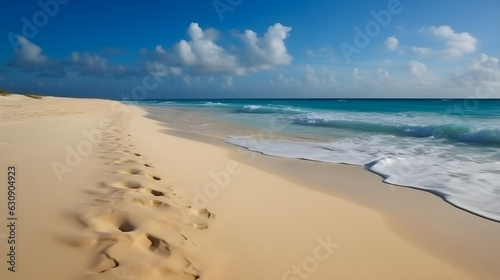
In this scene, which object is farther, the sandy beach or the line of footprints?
the sandy beach

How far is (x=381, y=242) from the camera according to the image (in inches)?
115

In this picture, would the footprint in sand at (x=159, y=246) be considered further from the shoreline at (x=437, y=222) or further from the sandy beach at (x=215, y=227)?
the shoreline at (x=437, y=222)

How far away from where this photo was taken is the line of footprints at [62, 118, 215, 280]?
1.98 m

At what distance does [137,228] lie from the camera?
247 centimetres

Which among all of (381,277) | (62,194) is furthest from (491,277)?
(62,194)

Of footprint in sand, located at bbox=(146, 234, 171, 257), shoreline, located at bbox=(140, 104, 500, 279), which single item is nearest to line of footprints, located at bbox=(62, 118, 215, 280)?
footprint in sand, located at bbox=(146, 234, 171, 257)

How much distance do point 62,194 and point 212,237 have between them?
1.83m

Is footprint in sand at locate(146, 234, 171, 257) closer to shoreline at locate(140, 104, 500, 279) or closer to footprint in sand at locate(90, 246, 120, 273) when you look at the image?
footprint in sand at locate(90, 246, 120, 273)

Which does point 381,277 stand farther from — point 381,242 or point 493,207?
point 493,207

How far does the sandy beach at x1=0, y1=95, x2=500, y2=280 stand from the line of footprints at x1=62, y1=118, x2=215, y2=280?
11 mm

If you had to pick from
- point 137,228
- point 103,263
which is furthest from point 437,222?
point 103,263

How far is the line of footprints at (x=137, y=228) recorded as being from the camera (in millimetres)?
1979

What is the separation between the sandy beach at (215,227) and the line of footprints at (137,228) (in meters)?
0.01

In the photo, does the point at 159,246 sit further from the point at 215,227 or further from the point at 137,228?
the point at 215,227
